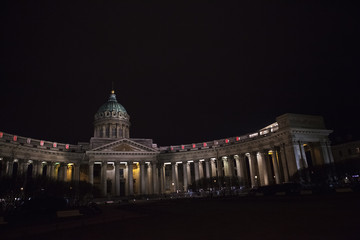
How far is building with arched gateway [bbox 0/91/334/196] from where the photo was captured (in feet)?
182

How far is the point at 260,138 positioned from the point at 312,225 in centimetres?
5269

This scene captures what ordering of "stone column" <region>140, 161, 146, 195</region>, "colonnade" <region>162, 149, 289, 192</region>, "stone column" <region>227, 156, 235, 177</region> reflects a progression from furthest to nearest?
"stone column" <region>140, 161, 146, 195</region> → "stone column" <region>227, 156, 235, 177</region> → "colonnade" <region>162, 149, 289, 192</region>

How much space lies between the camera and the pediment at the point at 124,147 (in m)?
70.1

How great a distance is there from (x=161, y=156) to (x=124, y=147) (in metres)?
12.4

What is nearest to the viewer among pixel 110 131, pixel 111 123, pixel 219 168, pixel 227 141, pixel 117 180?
pixel 117 180

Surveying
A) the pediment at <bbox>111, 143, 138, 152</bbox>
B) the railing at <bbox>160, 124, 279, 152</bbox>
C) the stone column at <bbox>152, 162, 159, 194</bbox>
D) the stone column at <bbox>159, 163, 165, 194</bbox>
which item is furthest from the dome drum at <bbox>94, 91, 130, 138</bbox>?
the stone column at <bbox>152, 162, 159, 194</bbox>

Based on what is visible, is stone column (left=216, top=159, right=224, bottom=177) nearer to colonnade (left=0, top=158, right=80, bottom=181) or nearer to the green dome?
colonnade (left=0, top=158, right=80, bottom=181)

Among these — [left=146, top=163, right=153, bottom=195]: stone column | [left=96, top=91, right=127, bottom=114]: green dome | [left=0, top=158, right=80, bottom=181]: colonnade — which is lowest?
[left=146, top=163, right=153, bottom=195]: stone column

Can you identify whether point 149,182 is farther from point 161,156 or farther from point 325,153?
point 325,153

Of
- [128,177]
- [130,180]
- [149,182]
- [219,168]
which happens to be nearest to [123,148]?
[128,177]

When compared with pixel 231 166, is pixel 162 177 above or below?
below

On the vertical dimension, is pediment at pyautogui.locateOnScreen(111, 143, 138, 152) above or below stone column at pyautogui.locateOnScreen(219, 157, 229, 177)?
above

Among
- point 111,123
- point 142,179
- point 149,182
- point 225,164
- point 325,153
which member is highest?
point 111,123

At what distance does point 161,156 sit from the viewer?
77.8m
